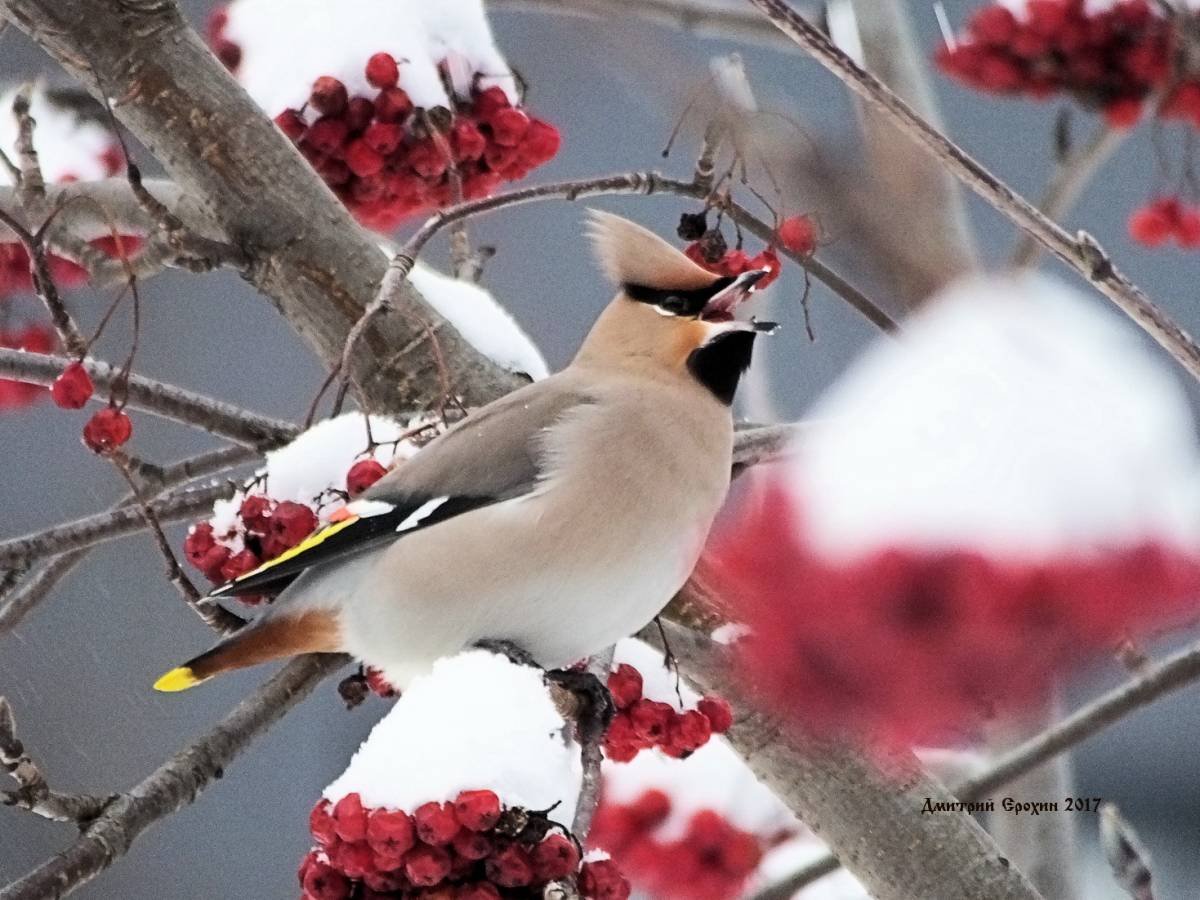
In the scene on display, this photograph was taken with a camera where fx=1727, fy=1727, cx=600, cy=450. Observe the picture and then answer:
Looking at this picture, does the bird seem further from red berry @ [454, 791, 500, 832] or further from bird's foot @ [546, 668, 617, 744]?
red berry @ [454, 791, 500, 832]

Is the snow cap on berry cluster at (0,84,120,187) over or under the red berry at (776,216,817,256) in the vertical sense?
over

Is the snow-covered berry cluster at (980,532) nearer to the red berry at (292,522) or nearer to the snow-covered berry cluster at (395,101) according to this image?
the red berry at (292,522)

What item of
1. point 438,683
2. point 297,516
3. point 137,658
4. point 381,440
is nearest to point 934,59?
point 381,440

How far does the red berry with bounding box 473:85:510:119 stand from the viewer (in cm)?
197

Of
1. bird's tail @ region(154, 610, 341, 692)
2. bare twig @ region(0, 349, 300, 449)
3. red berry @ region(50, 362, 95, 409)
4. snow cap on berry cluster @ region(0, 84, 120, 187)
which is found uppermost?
snow cap on berry cluster @ region(0, 84, 120, 187)

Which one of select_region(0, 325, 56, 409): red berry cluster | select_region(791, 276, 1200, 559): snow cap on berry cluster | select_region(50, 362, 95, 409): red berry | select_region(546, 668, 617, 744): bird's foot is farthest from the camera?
select_region(0, 325, 56, 409): red berry cluster

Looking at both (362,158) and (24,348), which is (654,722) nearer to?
(362,158)

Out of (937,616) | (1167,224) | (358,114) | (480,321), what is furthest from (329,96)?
(937,616)

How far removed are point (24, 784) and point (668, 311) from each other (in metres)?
0.84

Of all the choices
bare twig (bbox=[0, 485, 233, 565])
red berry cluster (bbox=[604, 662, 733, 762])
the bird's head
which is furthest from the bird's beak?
bare twig (bbox=[0, 485, 233, 565])

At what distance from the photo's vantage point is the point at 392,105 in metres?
1.87

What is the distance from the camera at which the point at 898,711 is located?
2.73 feet

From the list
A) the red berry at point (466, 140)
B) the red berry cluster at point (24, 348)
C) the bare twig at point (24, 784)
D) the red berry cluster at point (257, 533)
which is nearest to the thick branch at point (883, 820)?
the red berry cluster at point (257, 533)

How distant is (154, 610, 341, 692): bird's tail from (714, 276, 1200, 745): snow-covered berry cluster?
29.6 inches
